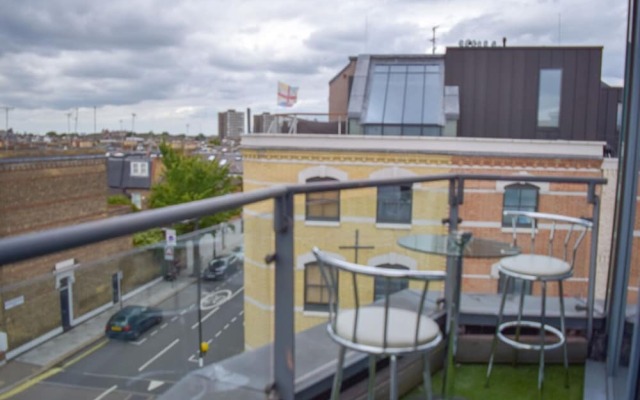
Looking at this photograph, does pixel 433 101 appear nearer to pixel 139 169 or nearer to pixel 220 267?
pixel 220 267

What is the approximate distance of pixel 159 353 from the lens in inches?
56.7

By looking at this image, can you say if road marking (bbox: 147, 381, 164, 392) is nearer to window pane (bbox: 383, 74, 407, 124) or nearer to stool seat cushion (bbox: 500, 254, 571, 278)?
stool seat cushion (bbox: 500, 254, 571, 278)

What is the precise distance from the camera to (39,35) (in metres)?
14.5

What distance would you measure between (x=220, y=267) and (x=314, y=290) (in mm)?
533

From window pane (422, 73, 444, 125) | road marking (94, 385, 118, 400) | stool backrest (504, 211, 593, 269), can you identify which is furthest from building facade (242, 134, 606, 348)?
window pane (422, 73, 444, 125)

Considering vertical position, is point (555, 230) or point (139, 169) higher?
point (555, 230)

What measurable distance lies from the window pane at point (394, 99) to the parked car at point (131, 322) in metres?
12.5

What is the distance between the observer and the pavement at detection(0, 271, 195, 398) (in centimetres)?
102

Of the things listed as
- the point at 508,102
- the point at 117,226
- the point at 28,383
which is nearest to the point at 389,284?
the point at 117,226

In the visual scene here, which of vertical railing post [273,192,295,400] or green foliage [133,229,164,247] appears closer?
green foliage [133,229,164,247]

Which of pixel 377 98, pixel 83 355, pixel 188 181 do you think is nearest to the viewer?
pixel 83 355

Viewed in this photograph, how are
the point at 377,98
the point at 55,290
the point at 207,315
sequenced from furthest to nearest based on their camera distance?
1. the point at 377,98
2. the point at 207,315
3. the point at 55,290

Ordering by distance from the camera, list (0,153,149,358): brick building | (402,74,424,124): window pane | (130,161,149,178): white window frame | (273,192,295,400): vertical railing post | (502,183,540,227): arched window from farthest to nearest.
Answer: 1. (130,161,149,178): white window frame
2. (402,74,424,124): window pane
3. (502,183,540,227): arched window
4. (273,192,295,400): vertical railing post
5. (0,153,149,358): brick building

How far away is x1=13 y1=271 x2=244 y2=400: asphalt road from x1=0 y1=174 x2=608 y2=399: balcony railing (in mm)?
15
